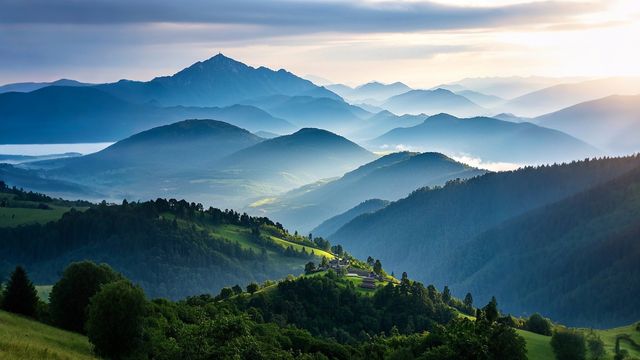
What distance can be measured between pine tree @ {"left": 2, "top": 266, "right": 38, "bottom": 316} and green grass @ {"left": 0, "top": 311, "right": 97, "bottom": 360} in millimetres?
6747

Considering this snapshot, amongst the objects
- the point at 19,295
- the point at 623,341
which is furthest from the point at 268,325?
the point at 623,341

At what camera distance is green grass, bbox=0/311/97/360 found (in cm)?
4459

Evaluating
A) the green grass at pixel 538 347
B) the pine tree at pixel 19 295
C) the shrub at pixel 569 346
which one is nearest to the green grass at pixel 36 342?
the pine tree at pixel 19 295

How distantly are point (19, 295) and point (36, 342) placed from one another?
27225mm

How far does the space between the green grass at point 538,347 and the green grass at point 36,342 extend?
7560 centimetres

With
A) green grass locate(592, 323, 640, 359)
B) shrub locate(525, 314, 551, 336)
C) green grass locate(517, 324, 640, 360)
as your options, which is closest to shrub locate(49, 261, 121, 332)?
green grass locate(517, 324, 640, 360)

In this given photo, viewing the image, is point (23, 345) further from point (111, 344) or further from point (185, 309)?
point (185, 309)

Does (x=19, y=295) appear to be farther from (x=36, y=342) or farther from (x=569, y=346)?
(x=569, y=346)

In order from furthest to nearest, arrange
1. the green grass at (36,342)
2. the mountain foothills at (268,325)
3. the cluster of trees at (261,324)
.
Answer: the cluster of trees at (261,324) < the mountain foothills at (268,325) < the green grass at (36,342)

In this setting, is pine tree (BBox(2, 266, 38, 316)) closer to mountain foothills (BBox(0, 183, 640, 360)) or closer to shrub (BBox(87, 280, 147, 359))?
mountain foothills (BBox(0, 183, 640, 360))

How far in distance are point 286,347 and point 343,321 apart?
45.4 meters

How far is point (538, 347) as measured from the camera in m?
115

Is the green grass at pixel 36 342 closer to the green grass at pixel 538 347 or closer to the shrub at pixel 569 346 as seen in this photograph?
the green grass at pixel 538 347

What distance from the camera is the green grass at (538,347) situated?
359 ft
